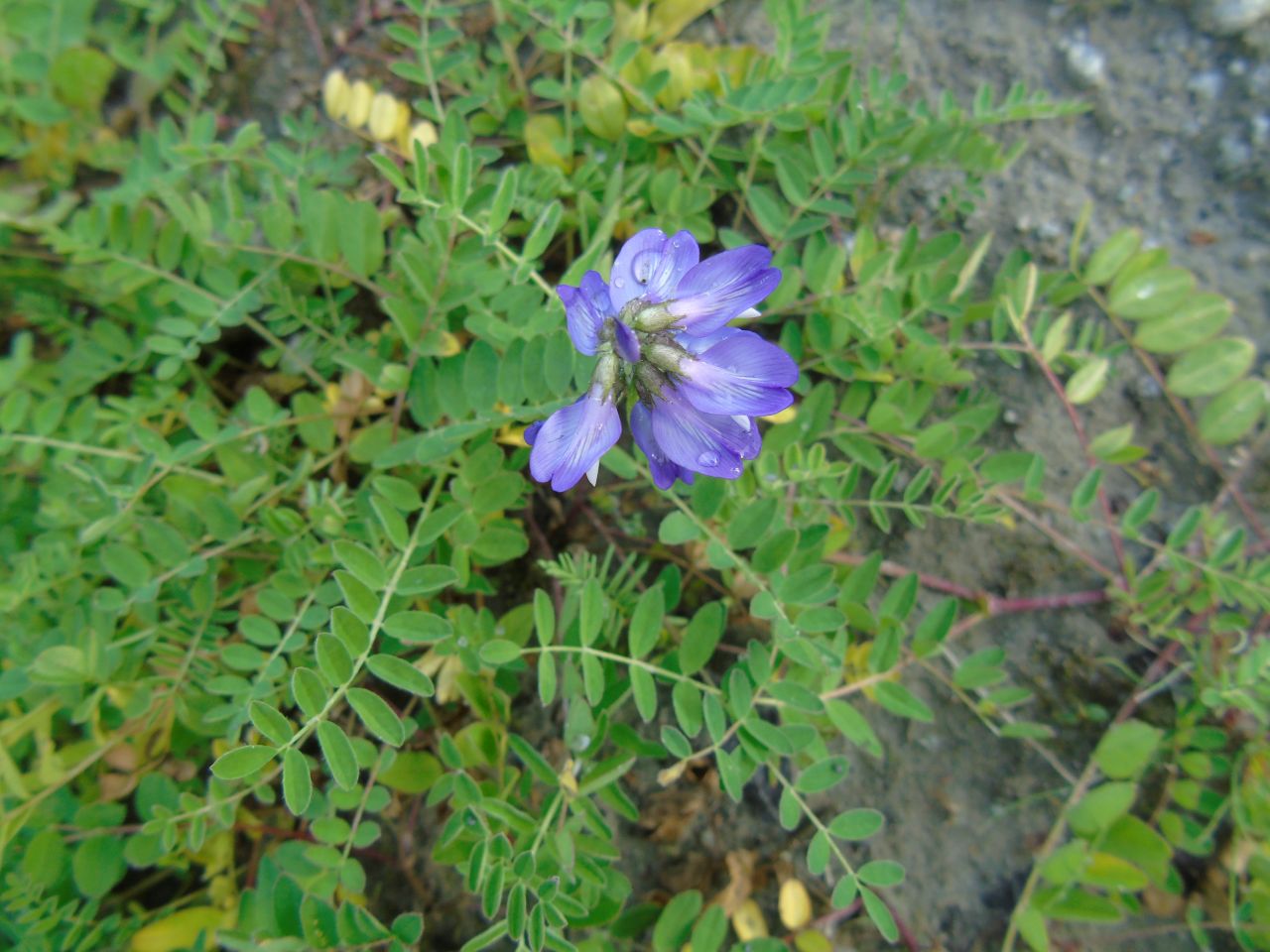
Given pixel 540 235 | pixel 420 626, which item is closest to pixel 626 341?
pixel 540 235

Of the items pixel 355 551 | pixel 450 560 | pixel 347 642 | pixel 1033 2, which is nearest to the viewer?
pixel 347 642

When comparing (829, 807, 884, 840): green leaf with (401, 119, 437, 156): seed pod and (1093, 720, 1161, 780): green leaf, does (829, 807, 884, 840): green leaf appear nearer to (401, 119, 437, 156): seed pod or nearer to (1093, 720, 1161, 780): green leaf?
(1093, 720, 1161, 780): green leaf

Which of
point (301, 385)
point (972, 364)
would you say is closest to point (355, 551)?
point (301, 385)

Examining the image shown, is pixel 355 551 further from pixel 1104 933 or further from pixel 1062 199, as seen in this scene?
pixel 1062 199

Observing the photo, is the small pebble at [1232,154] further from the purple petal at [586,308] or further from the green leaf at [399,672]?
the green leaf at [399,672]

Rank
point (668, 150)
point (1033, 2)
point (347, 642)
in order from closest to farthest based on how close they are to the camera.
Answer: point (347, 642) < point (668, 150) < point (1033, 2)

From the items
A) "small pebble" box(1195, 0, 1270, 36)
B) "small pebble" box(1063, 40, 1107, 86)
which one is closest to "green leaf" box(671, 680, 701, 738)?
"small pebble" box(1063, 40, 1107, 86)

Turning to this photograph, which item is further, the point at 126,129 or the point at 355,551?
the point at 126,129
